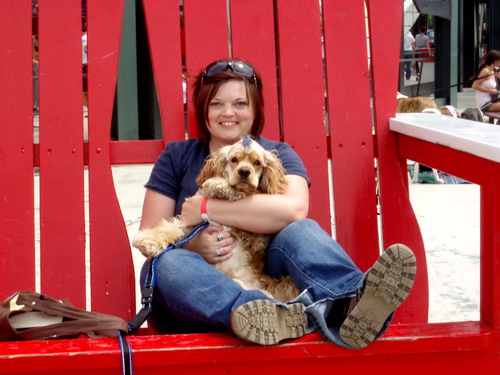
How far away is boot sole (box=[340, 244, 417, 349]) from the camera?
6.55ft

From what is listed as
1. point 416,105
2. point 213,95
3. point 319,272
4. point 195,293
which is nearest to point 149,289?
point 195,293

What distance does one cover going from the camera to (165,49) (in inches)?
118

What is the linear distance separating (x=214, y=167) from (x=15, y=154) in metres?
0.84

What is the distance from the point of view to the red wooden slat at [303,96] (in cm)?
303

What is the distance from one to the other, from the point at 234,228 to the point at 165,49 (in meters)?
0.86

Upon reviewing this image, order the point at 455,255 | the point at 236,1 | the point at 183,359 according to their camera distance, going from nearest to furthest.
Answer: the point at 183,359 < the point at 236,1 < the point at 455,255

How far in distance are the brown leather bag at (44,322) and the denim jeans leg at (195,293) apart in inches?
7.3

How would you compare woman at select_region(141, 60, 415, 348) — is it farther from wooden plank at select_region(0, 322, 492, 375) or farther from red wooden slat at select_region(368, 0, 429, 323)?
red wooden slat at select_region(368, 0, 429, 323)

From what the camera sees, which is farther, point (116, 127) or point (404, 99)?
point (116, 127)

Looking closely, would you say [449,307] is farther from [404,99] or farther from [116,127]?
[116,127]

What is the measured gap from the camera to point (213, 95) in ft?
9.12

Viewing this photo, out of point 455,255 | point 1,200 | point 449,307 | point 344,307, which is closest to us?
point 344,307

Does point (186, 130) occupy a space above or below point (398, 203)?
above

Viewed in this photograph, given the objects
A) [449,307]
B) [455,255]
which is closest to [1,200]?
[449,307]
